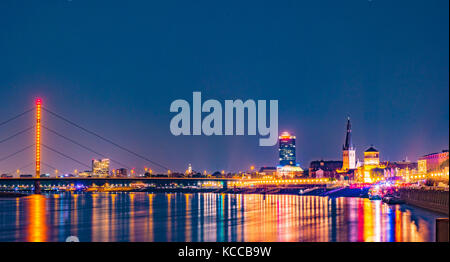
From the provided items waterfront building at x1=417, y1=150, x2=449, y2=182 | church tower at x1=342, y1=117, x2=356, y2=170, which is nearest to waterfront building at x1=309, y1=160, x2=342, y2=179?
church tower at x1=342, y1=117, x2=356, y2=170

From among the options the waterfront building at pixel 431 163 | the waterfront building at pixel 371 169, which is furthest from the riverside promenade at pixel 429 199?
the waterfront building at pixel 371 169

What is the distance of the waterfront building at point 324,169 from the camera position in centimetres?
15352

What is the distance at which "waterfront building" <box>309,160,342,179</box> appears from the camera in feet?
504

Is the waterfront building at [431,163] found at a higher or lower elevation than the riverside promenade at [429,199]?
higher

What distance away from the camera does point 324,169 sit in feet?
543

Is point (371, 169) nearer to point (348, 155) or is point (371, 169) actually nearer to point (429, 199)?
point (348, 155)

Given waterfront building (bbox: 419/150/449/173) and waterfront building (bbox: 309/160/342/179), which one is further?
waterfront building (bbox: 309/160/342/179)

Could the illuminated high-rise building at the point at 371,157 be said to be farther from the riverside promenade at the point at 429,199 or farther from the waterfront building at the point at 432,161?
the riverside promenade at the point at 429,199

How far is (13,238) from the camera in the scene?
95.7ft

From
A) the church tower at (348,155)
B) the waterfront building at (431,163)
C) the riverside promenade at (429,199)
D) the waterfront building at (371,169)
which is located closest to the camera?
the riverside promenade at (429,199)

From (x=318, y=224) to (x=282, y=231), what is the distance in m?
5.41

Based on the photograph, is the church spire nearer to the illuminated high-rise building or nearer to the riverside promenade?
the illuminated high-rise building

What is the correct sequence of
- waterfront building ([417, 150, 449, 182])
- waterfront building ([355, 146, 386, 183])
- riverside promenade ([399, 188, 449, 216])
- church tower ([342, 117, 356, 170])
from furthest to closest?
church tower ([342, 117, 356, 170]) < waterfront building ([355, 146, 386, 183]) < waterfront building ([417, 150, 449, 182]) < riverside promenade ([399, 188, 449, 216])

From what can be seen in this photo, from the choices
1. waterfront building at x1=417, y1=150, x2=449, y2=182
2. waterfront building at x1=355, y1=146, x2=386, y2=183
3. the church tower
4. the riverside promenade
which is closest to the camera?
the riverside promenade
